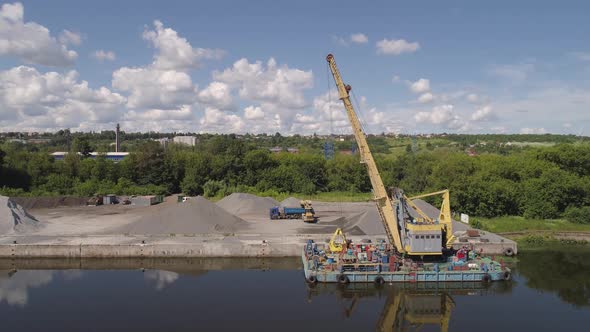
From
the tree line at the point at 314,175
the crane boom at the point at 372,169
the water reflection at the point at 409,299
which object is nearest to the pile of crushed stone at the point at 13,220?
the tree line at the point at 314,175

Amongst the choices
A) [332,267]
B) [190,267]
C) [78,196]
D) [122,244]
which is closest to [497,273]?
[332,267]

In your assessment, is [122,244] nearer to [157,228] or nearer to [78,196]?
[157,228]

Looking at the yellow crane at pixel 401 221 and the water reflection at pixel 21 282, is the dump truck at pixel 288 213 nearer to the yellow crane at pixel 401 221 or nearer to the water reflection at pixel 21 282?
the yellow crane at pixel 401 221

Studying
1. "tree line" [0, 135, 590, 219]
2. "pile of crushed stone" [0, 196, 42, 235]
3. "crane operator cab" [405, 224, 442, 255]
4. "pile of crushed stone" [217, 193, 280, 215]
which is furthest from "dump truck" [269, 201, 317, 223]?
"pile of crushed stone" [0, 196, 42, 235]

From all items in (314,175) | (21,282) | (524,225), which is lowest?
(21,282)

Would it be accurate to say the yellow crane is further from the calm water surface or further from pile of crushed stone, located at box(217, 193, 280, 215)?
pile of crushed stone, located at box(217, 193, 280, 215)

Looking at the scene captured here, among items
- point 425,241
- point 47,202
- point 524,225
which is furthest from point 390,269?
point 47,202

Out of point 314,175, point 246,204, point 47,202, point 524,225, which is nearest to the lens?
point 524,225

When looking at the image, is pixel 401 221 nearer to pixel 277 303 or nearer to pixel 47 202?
pixel 277 303
